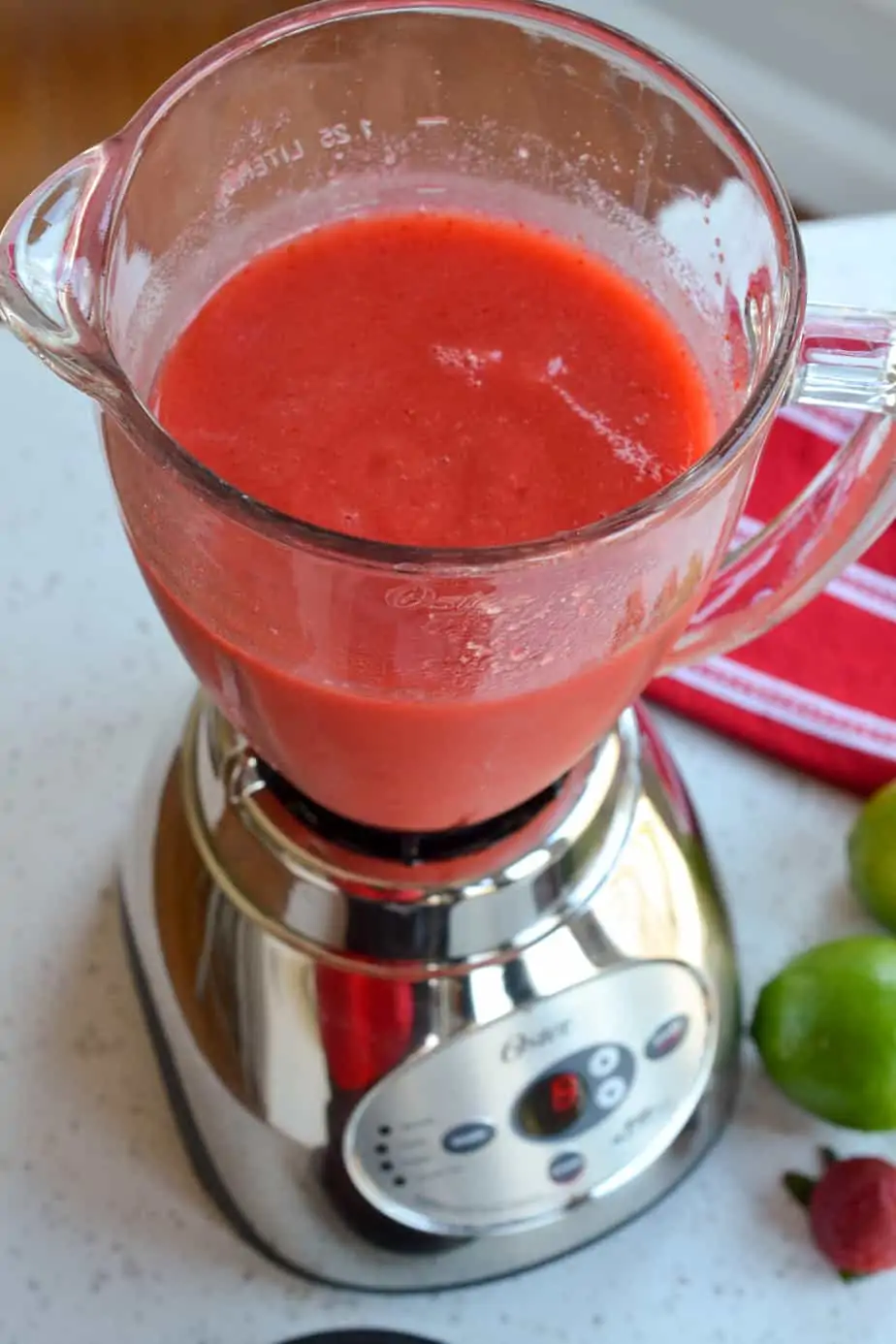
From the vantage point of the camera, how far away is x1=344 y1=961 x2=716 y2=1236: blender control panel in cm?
63

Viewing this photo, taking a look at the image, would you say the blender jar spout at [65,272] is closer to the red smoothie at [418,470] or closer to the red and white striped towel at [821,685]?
the red smoothie at [418,470]

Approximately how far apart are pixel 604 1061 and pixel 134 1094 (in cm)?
25

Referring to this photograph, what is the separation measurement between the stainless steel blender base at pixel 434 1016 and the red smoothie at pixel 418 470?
54 mm

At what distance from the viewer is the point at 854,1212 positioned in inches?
28.1

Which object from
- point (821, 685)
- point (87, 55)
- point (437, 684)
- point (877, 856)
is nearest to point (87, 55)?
point (87, 55)

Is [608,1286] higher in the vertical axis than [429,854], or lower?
lower

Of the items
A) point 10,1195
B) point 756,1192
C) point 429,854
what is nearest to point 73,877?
point 10,1195

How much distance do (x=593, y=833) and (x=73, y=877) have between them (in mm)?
315

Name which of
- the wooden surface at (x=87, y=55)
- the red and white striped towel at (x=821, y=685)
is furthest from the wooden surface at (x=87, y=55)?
the red and white striped towel at (x=821, y=685)

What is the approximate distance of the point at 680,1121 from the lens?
71 cm

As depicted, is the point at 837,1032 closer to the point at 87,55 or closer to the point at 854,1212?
the point at 854,1212

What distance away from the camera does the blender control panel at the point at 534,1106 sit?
0.63 m

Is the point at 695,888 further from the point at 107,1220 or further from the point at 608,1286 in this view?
the point at 107,1220

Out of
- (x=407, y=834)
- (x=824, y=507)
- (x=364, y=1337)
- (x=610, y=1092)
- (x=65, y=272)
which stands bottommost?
(x=364, y=1337)
